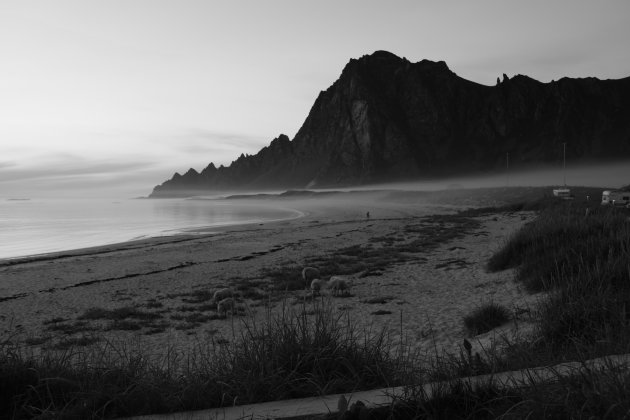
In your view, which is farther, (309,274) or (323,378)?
(309,274)

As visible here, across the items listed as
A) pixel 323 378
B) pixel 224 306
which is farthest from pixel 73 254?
pixel 323 378

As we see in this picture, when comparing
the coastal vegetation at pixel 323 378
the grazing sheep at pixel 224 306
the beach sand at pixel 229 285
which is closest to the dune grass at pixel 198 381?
the coastal vegetation at pixel 323 378

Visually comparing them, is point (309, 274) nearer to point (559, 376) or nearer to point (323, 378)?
point (323, 378)

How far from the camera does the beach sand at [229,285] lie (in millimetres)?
9391

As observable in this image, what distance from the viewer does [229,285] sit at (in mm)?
15633

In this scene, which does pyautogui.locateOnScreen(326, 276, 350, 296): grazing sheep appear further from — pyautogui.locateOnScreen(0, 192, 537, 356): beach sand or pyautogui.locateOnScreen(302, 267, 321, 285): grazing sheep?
pyautogui.locateOnScreen(302, 267, 321, 285): grazing sheep

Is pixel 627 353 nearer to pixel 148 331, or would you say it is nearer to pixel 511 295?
pixel 511 295

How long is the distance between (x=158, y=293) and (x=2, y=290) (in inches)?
274

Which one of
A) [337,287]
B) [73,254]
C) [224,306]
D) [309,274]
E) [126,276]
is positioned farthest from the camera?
[73,254]

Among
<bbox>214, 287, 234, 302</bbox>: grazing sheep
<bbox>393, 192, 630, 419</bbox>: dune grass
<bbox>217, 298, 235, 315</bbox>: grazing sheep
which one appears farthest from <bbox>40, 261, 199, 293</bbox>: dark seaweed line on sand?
<bbox>393, 192, 630, 419</bbox>: dune grass

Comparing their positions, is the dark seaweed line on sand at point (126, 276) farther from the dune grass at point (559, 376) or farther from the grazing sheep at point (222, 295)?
the dune grass at point (559, 376)

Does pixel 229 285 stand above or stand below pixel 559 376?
below

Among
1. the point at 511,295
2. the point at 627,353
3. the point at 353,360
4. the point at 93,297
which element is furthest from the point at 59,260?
the point at 627,353

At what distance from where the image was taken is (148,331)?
33.4 ft
